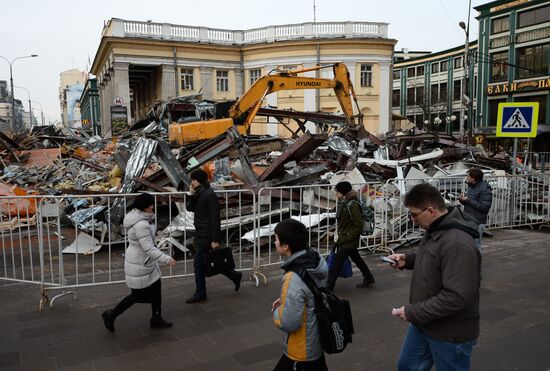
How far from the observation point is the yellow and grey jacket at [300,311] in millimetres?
2627

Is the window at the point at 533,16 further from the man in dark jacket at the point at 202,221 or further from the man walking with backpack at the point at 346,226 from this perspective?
the man in dark jacket at the point at 202,221

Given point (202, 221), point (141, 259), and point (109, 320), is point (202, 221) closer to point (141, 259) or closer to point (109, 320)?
point (141, 259)

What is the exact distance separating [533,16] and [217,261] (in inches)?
1734

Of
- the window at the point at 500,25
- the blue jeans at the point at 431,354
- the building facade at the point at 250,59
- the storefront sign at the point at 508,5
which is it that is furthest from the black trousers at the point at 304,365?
the window at the point at 500,25

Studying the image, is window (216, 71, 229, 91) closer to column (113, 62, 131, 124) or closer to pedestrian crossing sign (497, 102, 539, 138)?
column (113, 62, 131, 124)

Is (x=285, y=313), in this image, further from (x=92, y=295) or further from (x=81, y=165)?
(x=81, y=165)

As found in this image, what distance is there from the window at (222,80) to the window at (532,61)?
26101 mm

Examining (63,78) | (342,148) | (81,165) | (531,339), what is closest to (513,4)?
(342,148)

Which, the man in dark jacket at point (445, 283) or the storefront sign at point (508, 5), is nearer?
the man in dark jacket at point (445, 283)

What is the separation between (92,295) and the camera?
19.1ft

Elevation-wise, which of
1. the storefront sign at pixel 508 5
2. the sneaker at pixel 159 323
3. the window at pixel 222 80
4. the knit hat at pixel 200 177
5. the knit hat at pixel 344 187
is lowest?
the sneaker at pixel 159 323

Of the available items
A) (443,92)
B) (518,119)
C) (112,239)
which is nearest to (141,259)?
(112,239)

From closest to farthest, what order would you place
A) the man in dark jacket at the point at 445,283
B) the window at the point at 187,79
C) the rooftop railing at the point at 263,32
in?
the man in dark jacket at the point at 445,283 → the rooftop railing at the point at 263,32 → the window at the point at 187,79

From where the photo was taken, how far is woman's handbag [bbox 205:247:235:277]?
546cm
